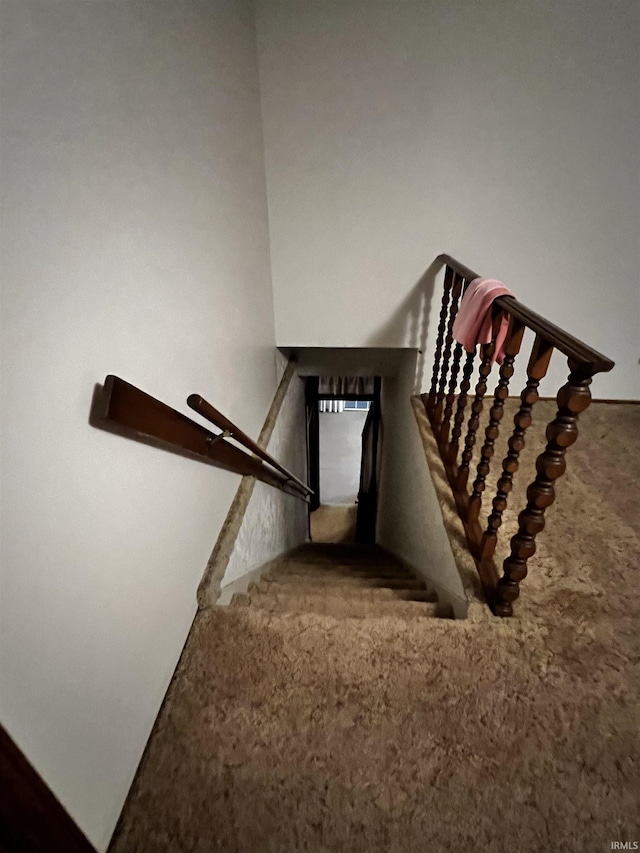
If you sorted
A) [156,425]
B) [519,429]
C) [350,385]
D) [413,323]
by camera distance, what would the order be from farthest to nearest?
[350,385]
[413,323]
[519,429]
[156,425]

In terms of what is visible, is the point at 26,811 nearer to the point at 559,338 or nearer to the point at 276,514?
the point at 559,338

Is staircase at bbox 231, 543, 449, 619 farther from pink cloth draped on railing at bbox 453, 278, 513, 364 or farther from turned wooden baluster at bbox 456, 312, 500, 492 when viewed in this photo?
pink cloth draped on railing at bbox 453, 278, 513, 364

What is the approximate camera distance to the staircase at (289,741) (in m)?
0.78

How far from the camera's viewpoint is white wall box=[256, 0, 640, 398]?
1857mm

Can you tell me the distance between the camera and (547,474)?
101 centimetres

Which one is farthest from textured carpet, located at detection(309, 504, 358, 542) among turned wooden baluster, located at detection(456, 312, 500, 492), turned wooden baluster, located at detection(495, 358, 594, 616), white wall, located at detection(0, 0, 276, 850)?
white wall, located at detection(0, 0, 276, 850)

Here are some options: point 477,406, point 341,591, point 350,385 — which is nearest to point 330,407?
point 350,385

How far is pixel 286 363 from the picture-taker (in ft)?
9.29

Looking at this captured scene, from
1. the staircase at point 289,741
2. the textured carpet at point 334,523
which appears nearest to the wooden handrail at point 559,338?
the staircase at point 289,741

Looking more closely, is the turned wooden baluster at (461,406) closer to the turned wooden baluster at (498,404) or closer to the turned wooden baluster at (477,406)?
the turned wooden baluster at (477,406)

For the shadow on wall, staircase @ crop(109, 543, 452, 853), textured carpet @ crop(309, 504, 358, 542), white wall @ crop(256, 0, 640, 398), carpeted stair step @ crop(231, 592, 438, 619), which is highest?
white wall @ crop(256, 0, 640, 398)

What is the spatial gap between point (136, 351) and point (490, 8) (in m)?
2.36

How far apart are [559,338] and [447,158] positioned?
162cm

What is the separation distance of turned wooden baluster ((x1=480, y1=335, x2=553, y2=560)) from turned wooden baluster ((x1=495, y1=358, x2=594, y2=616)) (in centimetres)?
9
